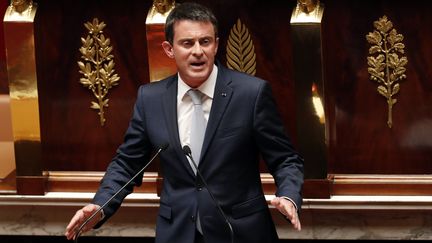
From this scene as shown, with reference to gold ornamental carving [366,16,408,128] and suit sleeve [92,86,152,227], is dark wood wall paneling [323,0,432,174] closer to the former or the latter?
gold ornamental carving [366,16,408,128]

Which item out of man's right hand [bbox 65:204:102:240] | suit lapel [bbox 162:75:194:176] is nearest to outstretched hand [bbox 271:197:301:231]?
suit lapel [bbox 162:75:194:176]

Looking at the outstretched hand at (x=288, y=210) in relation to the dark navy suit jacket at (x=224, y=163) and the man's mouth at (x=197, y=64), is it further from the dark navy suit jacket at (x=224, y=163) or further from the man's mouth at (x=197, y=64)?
the man's mouth at (x=197, y=64)

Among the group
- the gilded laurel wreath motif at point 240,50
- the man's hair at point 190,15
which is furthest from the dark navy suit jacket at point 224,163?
the gilded laurel wreath motif at point 240,50

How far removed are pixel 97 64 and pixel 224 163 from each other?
731 millimetres

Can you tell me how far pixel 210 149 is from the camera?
74.2 inches

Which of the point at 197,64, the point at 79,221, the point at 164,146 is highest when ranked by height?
the point at 197,64

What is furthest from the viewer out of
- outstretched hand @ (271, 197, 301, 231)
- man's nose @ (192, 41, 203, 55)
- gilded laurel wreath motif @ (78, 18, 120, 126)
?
gilded laurel wreath motif @ (78, 18, 120, 126)

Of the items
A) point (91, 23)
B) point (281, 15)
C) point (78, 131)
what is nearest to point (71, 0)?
point (91, 23)

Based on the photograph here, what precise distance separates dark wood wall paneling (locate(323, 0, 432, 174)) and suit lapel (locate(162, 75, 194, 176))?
60 cm

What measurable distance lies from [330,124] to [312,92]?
0.11 meters

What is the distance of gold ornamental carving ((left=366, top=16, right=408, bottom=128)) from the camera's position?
240cm

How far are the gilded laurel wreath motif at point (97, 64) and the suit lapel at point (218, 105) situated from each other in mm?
670

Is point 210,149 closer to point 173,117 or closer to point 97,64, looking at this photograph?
point 173,117

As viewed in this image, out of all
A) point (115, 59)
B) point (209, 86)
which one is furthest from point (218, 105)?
point (115, 59)
